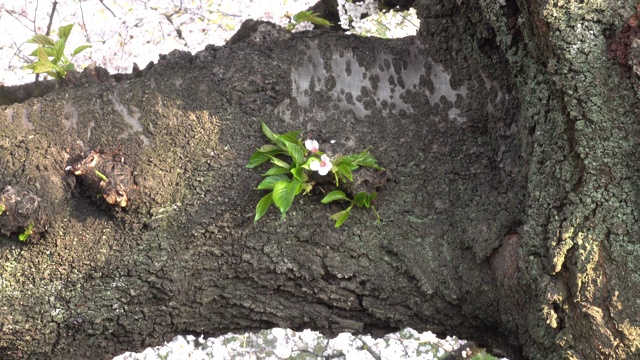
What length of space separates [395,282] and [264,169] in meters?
0.50

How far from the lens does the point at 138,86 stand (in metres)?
1.99

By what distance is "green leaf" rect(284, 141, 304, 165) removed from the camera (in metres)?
1.85

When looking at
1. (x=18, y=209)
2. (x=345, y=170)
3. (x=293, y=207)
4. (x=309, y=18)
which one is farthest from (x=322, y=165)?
(x=18, y=209)

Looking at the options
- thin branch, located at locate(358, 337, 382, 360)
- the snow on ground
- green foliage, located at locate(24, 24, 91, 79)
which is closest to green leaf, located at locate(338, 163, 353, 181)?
green foliage, located at locate(24, 24, 91, 79)

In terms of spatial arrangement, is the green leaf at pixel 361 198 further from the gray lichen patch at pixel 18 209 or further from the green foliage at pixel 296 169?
the gray lichen patch at pixel 18 209

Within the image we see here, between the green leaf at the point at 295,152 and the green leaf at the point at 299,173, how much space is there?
0.02 metres

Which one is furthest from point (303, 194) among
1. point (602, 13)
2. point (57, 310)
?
point (602, 13)

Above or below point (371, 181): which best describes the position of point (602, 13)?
above

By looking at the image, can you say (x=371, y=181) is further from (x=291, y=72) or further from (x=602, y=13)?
(x=602, y=13)

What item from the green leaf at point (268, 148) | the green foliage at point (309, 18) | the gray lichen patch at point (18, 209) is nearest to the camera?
the gray lichen patch at point (18, 209)

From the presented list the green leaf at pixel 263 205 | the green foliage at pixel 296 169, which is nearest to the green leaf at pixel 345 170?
the green foliage at pixel 296 169

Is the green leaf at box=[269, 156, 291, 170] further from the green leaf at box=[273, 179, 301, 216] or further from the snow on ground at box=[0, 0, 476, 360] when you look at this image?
the snow on ground at box=[0, 0, 476, 360]

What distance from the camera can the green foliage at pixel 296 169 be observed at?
1.81 metres

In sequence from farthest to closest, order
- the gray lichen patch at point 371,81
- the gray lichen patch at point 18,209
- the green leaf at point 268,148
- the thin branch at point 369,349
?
the thin branch at point 369,349 < the gray lichen patch at point 371,81 < the green leaf at point 268,148 < the gray lichen patch at point 18,209
